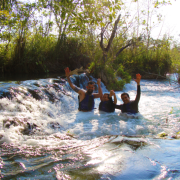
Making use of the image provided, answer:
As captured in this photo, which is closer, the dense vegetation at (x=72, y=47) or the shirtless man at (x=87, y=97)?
the shirtless man at (x=87, y=97)

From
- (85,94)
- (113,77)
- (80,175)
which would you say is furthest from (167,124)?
(113,77)

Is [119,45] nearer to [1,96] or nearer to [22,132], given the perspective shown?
[1,96]

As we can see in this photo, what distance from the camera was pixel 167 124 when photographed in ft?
15.0

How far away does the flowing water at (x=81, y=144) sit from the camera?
2.11 meters

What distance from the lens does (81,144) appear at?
3.07 metres

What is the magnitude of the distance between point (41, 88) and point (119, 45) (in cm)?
916

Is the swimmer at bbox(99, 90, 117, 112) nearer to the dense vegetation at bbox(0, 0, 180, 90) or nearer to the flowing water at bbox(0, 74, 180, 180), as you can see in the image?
the flowing water at bbox(0, 74, 180, 180)

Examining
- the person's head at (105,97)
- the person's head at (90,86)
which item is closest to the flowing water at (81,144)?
the person's head at (105,97)

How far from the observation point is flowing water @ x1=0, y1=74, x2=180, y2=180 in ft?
6.92

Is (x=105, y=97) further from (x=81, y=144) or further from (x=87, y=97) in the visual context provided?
(x=81, y=144)

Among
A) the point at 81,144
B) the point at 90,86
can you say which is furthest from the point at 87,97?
the point at 81,144

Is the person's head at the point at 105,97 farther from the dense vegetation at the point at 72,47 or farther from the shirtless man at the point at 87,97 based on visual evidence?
the dense vegetation at the point at 72,47

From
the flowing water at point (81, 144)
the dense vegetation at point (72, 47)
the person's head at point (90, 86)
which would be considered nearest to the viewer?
the flowing water at point (81, 144)

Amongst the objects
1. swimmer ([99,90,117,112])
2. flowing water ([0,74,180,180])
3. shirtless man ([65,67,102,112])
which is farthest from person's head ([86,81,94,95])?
flowing water ([0,74,180,180])
